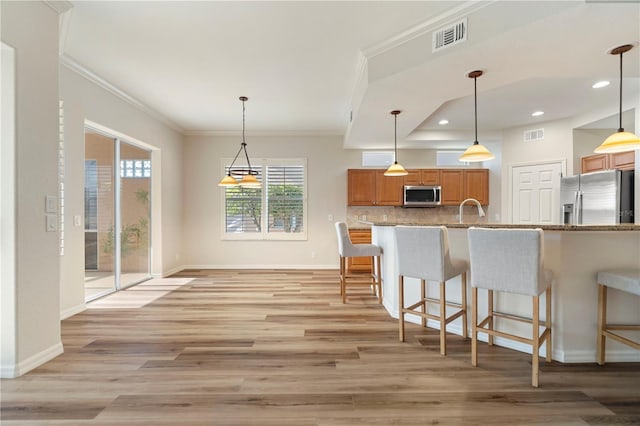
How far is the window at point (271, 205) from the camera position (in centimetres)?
632

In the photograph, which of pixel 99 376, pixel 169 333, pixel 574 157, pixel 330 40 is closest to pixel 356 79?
pixel 330 40

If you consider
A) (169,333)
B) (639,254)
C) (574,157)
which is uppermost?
(574,157)

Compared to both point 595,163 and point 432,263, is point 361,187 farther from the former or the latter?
point 595,163

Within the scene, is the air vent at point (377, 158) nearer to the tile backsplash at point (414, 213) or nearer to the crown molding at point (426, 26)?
the tile backsplash at point (414, 213)

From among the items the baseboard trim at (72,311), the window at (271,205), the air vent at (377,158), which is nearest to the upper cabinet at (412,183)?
the air vent at (377,158)

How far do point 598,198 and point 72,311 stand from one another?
23.0 ft

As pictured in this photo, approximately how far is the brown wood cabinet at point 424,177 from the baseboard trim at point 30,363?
5634 mm

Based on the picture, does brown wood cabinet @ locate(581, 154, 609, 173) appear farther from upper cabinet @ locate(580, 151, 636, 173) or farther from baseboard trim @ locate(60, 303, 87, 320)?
baseboard trim @ locate(60, 303, 87, 320)

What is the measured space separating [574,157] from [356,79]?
4.13 metres

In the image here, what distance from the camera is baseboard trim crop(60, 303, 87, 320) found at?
337 cm

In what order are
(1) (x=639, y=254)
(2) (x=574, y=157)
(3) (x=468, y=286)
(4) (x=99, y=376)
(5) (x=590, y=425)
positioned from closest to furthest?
(5) (x=590, y=425)
(4) (x=99, y=376)
(1) (x=639, y=254)
(3) (x=468, y=286)
(2) (x=574, y=157)

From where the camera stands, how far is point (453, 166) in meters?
6.43

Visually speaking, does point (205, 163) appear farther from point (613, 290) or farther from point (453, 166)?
point (613, 290)

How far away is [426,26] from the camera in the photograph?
2.60 meters
